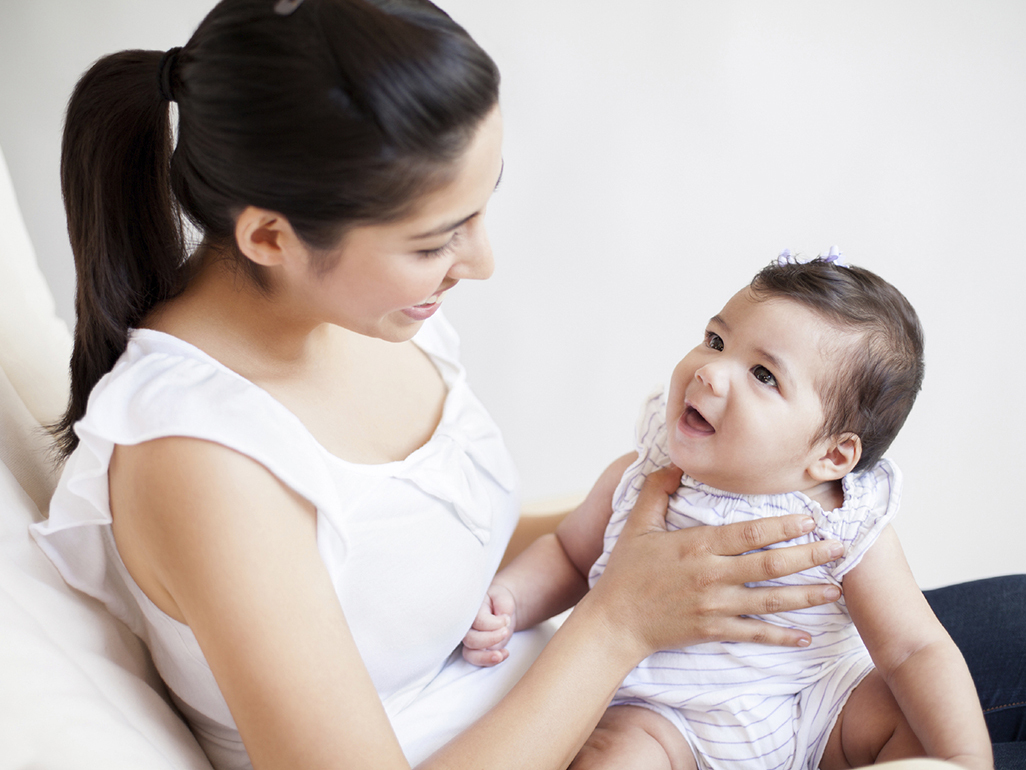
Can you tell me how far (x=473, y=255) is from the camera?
0.90m

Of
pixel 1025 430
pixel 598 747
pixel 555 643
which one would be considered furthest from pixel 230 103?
pixel 1025 430

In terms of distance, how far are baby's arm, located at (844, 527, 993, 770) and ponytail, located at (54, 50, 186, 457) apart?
1.00 m

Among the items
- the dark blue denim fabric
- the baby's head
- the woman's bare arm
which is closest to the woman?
the woman's bare arm

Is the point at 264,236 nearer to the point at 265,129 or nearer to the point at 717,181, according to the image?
the point at 265,129

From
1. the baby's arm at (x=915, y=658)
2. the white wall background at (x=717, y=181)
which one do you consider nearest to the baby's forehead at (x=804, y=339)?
the baby's arm at (x=915, y=658)

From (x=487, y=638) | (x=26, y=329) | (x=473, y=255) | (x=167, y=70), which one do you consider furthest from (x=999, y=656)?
(x=26, y=329)

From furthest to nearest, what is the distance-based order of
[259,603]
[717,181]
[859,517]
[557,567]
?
[717,181], [557,567], [859,517], [259,603]

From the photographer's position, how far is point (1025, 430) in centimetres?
226

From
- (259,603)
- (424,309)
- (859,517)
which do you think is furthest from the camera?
(859,517)

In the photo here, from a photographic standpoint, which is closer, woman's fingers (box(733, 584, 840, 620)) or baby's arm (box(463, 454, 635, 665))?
woman's fingers (box(733, 584, 840, 620))

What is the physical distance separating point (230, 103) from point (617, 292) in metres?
1.64

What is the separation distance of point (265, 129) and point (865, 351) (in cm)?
80

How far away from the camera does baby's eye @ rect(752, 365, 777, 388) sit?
3.47ft

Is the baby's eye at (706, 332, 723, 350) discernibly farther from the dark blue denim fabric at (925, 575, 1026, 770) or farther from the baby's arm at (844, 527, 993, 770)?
the dark blue denim fabric at (925, 575, 1026, 770)
